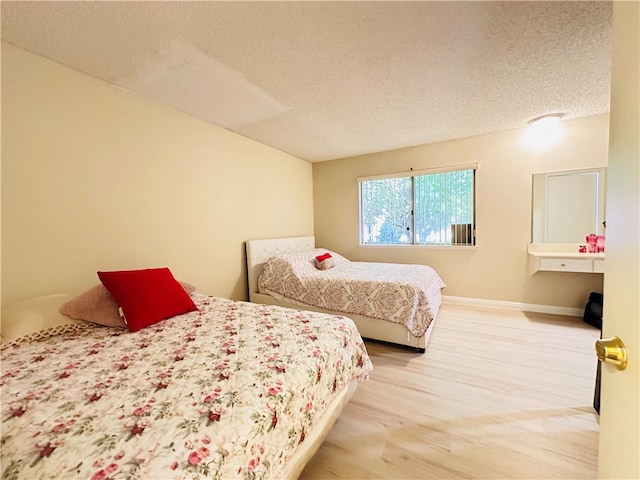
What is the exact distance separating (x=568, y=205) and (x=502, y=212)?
0.69 metres

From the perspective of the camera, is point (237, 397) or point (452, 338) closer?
point (237, 397)

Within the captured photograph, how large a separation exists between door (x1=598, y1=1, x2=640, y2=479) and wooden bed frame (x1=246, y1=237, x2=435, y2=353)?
1.84 meters

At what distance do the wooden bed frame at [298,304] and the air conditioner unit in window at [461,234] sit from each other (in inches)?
55.0

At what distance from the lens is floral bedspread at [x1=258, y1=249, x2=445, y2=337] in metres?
2.43

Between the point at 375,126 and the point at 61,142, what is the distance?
2851 millimetres

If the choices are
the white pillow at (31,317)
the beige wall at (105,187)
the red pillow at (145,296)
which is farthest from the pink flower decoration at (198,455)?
the beige wall at (105,187)

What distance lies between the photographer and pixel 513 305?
3.45 metres

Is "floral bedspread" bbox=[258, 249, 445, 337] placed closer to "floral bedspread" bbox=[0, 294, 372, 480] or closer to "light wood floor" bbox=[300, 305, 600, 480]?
"light wood floor" bbox=[300, 305, 600, 480]

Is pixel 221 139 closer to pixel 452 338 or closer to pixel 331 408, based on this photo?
pixel 331 408

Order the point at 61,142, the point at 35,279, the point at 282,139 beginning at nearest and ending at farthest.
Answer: the point at 35,279, the point at 61,142, the point at 282,139

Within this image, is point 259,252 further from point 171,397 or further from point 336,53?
point 171,397

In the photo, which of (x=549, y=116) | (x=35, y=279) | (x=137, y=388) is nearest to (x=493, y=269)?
(x=549, y=116)

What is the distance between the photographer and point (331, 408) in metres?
A: 1.37

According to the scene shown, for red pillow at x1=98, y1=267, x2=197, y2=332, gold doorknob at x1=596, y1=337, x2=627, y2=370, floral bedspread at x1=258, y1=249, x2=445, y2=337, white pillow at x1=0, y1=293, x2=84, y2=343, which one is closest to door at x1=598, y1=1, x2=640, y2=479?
gold doorknob at x1=596, y1=337, x2=627, y2=370
